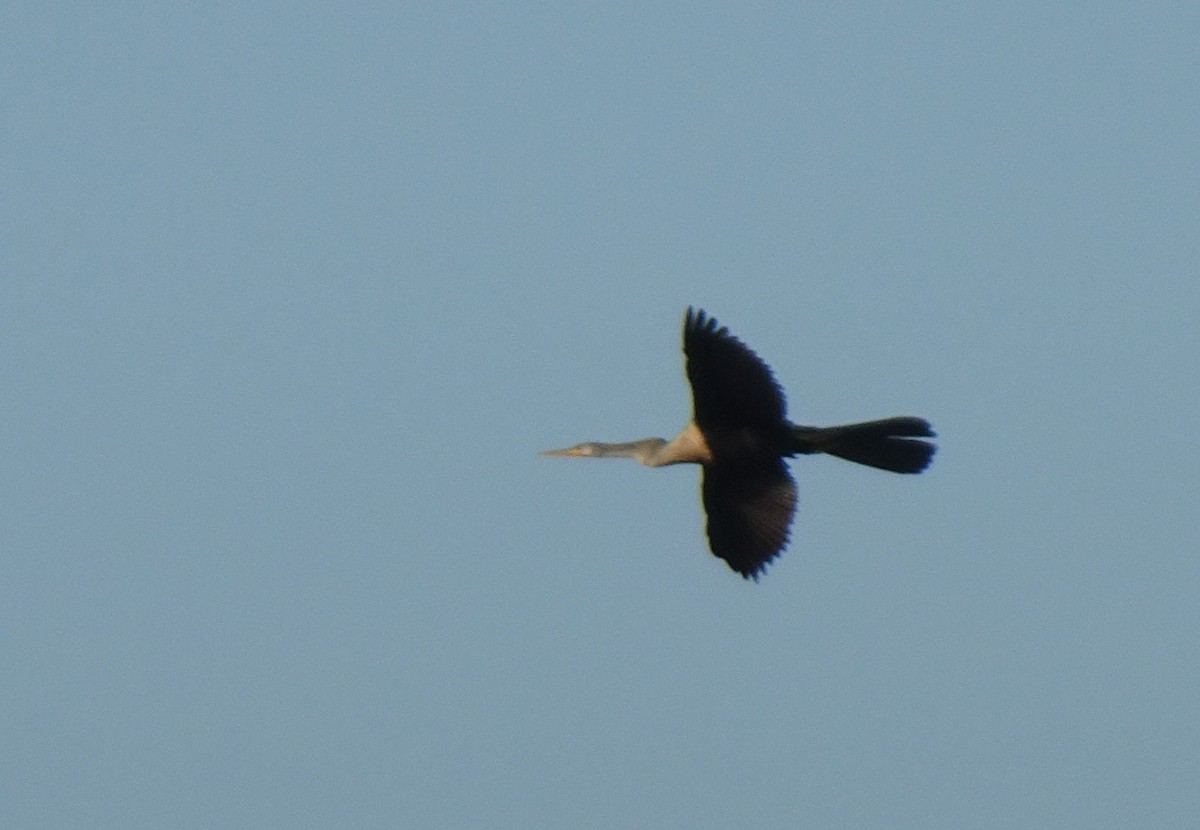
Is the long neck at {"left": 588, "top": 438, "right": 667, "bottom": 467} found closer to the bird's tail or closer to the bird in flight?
the bird in flight

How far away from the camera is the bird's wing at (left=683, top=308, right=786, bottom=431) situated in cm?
1508

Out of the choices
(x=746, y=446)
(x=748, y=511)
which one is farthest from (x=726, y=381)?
(x=748, y=511)

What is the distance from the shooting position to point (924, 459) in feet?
52.3

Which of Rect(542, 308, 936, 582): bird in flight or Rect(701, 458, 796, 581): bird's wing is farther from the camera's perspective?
Rect(701, 458, 796, 581): bird's wing

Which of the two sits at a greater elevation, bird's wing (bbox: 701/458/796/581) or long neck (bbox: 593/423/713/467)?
long neck (bbox: 593/423/713/467)

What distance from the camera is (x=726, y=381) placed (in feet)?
50.6

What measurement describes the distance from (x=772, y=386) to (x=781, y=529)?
5.97 feet

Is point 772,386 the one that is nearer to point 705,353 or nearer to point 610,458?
point 705,353

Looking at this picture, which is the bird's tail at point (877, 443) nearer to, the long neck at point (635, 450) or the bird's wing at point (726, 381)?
the bird's wing at point (726, 381)

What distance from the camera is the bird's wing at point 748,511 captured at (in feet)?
55.0

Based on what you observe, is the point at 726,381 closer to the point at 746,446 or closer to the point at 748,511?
the point at 746,446

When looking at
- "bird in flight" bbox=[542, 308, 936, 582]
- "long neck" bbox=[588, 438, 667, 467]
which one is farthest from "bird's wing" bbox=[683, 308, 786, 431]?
"long neck" bbox=[588, 438, 667, 467]

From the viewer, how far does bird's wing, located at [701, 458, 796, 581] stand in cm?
1675

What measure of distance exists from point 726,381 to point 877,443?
1258mm
